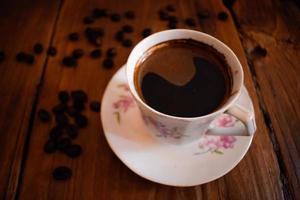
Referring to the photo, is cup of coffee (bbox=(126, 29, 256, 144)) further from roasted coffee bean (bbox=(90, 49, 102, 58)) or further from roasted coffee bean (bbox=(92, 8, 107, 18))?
roasted coffee bean (bbox=(92, 8, 107, 18))

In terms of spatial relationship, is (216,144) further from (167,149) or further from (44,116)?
(44,116)

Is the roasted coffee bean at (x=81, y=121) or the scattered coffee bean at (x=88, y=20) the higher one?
the scattered coffee bean at (x=88, y=20)

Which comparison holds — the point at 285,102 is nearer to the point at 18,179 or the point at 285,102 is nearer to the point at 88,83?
the point at 88,83

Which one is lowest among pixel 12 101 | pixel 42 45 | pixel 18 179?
pixel 18 179

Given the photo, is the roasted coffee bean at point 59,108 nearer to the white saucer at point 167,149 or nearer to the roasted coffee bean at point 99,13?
the white saucer at point 167,149

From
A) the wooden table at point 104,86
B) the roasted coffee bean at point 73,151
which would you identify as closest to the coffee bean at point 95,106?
the wooden table at point 104,86

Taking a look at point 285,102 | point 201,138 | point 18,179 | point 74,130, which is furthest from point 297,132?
point 18,179
